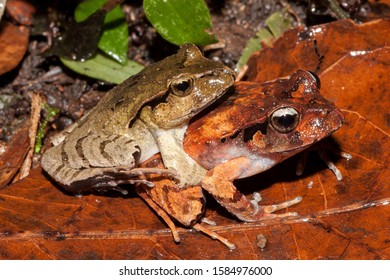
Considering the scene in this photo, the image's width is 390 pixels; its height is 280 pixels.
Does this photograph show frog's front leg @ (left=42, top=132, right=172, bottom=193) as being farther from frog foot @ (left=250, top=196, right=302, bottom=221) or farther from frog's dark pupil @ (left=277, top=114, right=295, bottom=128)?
frog's dark pupil @ (left=277, top=114, right=295, bottom=128)

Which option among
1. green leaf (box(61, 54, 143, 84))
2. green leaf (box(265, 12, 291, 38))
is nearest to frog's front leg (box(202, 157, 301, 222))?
green leaf (box(61, 54, 143, 84))

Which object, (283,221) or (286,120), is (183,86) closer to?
(286,120)

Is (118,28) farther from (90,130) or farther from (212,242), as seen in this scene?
(212,242)

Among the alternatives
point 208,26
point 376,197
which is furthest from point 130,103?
point 376,197

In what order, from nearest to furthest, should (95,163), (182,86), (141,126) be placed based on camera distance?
(182,86)
(95,163)
(141,126)

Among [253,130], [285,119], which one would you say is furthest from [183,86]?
[285,119]

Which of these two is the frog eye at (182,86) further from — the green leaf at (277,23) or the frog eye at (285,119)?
the green leaf at (277,23)
